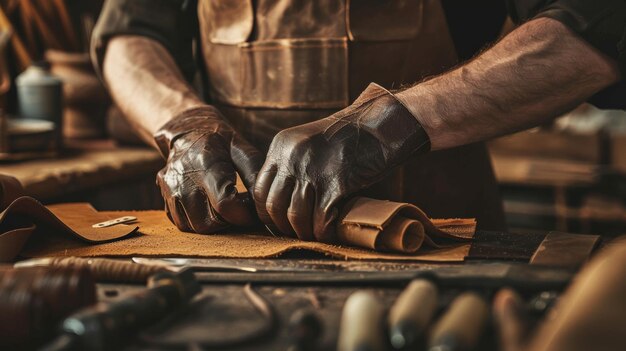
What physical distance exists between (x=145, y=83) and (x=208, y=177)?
63cm

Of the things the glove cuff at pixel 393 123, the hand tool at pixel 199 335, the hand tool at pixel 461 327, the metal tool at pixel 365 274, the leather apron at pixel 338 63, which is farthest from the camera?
the leather apron at pixel 338 63

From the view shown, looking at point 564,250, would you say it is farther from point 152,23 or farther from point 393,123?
point 152,23

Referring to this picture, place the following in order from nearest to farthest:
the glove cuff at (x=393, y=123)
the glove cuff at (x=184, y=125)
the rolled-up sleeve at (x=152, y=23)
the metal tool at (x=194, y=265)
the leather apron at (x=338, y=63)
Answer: the metal tool at (x=194, y=265)
the glove cuff at (x=393, y=123)
the glove cuff at (x=184, y=125)
the leather apron at (x=338, y=63)
the rolled-up sleeve at (x=152, y=23)

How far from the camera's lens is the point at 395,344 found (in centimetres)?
94

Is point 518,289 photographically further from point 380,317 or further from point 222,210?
point 222,210

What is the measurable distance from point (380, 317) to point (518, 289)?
0.31 m

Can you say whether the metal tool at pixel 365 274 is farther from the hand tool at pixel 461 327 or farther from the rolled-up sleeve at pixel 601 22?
the rolled-up sleeve at pixel 601 22

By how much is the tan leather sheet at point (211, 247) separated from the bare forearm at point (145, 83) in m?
0.48

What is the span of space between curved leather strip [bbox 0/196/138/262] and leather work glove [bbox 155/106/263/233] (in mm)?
116

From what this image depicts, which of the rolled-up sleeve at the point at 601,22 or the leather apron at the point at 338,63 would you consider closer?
the rolled-up sleeve at the point at 601,22

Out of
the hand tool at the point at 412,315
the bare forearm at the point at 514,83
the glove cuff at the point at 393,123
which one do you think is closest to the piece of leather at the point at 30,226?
the glove cuff at the point at 393,123

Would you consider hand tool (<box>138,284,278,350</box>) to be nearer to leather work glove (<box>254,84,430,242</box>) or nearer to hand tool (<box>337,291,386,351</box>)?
hand tool (<box>337,291,386,351</box>)

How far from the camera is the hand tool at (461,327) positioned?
2.93ft

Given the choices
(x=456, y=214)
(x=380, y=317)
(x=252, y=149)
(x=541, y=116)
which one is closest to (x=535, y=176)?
(x=456, y=214)
